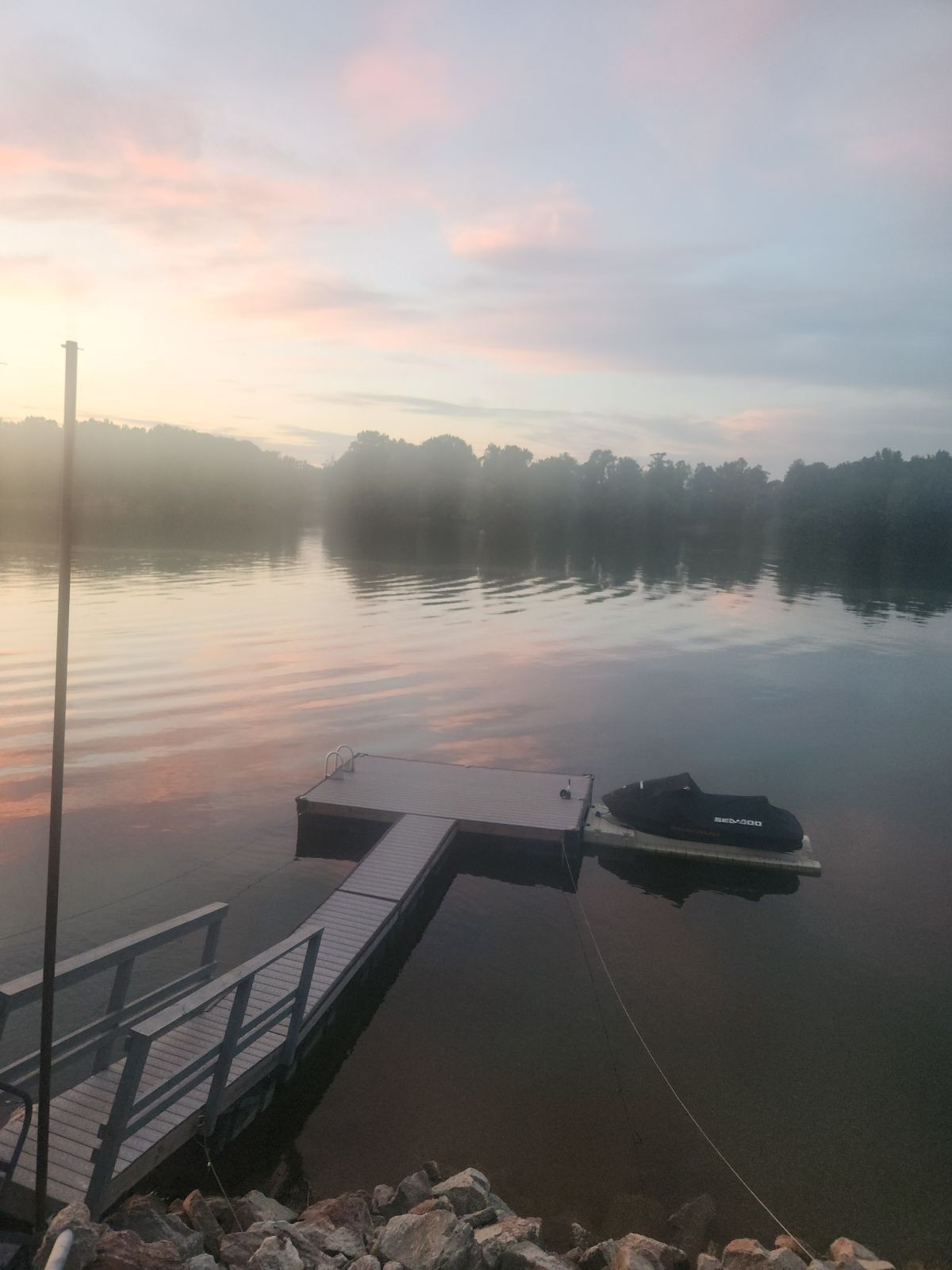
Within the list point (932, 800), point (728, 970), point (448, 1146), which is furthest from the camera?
point (932, 800)

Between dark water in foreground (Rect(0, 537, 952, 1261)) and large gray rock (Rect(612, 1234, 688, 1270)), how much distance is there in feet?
3.07

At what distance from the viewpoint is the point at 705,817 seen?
16641 mm

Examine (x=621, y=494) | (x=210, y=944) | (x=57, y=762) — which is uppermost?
(x=621, y=494)

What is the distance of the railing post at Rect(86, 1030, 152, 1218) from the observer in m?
6.61

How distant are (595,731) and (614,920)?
11279mm

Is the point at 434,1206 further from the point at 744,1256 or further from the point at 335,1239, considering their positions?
the point at 744,1256

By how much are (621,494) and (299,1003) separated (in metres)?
153

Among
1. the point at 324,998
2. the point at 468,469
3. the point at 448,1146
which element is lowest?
the point at 448,1146

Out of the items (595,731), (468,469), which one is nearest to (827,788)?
(595,731)

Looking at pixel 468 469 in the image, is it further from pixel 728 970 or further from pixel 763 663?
pixel 728 970

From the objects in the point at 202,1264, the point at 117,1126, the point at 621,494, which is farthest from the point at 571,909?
the point at 621,494

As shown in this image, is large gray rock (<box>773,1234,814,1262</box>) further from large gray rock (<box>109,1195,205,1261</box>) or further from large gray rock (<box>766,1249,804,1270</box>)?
large gray rock (<box>109,1195,205,1261</box>)

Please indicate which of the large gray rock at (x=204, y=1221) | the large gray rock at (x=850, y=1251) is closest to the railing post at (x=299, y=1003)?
the large gray rock at (x=204, y=1221)

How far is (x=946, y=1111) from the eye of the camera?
10.1 meters
